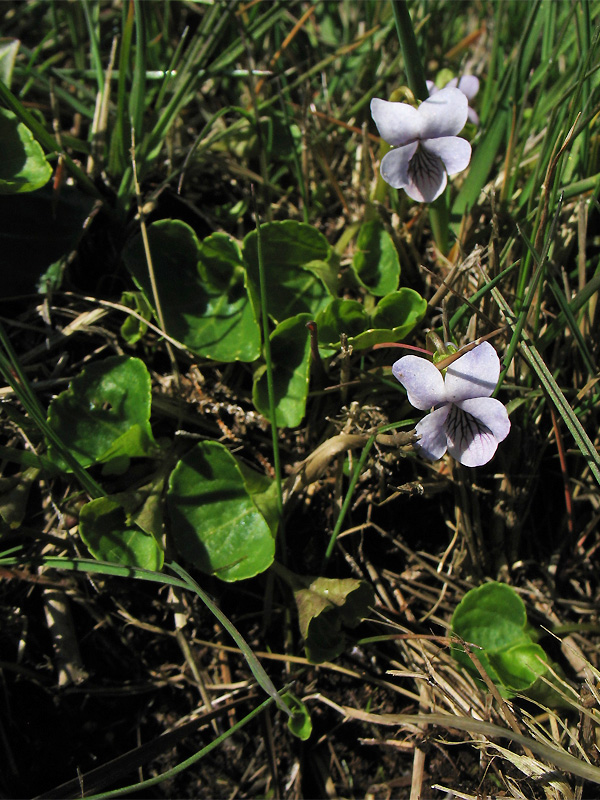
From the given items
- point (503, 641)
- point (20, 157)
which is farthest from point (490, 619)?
point (20, 157)

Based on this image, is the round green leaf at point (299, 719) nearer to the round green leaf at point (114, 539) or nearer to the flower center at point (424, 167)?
the round green leaf at point (114, 539)

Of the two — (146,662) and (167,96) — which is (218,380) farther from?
(167,96)

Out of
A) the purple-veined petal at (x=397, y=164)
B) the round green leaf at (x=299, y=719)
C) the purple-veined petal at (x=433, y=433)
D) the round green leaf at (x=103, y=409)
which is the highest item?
the purple-veined petal at (x=397, y=164)

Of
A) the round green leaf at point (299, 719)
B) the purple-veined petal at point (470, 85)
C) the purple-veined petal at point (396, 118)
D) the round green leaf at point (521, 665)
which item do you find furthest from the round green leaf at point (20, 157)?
the round green leaf at point (521, 665)

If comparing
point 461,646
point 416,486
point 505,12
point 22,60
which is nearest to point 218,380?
point 416,486

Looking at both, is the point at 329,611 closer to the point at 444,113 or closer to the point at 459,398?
the point at 459,398

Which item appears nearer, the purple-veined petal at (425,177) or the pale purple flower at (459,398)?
the pale purple flower at (459,398)

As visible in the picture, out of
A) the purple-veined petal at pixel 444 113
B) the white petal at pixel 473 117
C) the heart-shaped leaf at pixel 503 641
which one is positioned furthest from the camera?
the white petal at pixel 473 117
